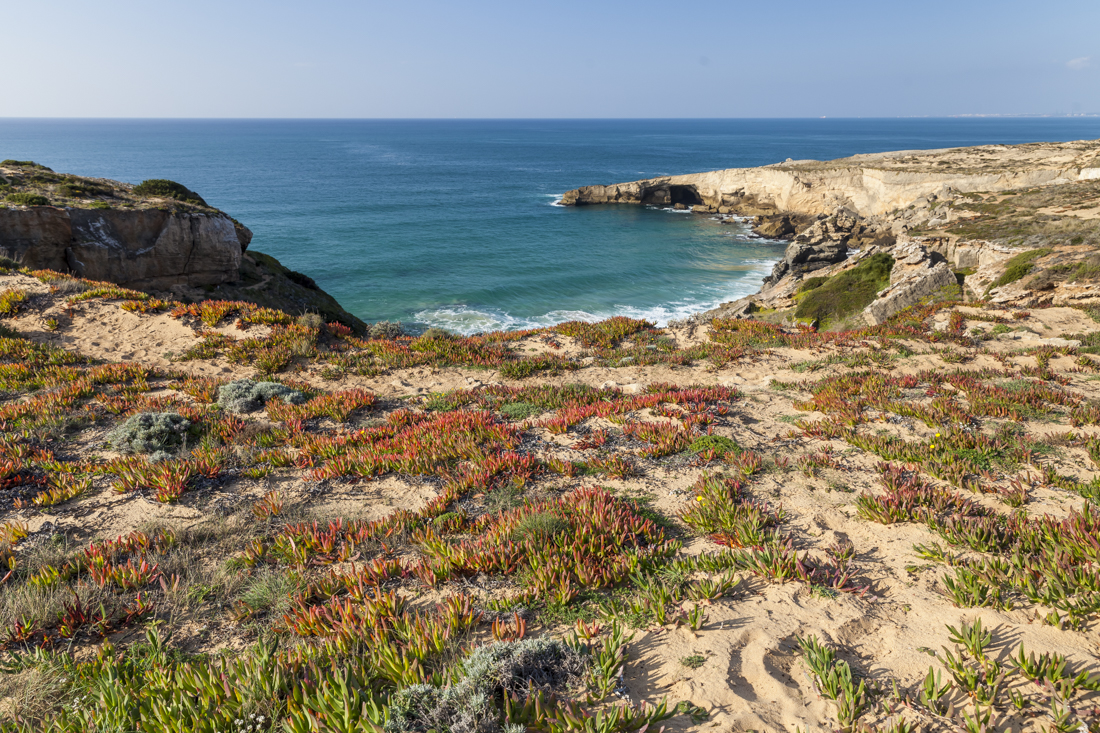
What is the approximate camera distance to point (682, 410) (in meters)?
10.3

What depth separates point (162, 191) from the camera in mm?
28641

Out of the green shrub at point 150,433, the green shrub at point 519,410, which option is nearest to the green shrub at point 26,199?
the green shrub at point 150,433

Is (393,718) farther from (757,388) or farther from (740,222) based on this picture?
(740,222)

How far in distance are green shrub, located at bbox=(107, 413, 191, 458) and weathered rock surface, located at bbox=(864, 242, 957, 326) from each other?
1061 inches

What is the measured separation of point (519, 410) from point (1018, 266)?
90.5ft

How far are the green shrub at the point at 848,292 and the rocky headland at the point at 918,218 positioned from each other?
0.16 metres

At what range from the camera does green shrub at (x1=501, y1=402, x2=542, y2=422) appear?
10587 millimetres

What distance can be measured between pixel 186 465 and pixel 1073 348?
863 inches

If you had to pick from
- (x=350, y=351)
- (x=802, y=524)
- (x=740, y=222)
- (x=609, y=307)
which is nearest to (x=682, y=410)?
(x=802, y=524)

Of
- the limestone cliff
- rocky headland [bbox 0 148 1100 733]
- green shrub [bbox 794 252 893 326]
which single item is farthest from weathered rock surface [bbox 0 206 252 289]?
the limestone cliff

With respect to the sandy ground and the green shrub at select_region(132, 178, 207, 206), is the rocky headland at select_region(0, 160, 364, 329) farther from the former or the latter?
the sandy ground

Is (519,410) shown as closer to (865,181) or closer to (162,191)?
(162,191)

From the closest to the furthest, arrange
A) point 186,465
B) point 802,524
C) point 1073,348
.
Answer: point 802,524 → point 186,465 → point 1073,348

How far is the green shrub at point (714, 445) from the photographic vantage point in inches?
328
